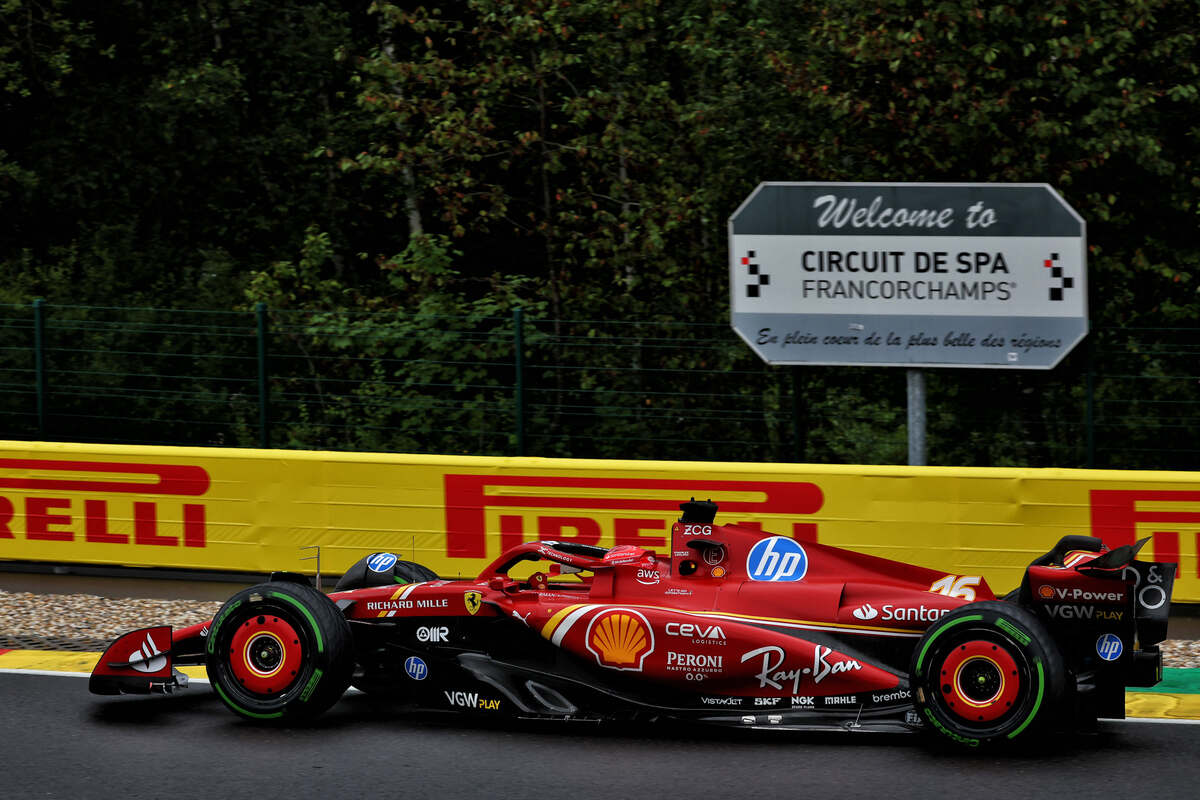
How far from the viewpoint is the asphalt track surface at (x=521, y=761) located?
7199mm

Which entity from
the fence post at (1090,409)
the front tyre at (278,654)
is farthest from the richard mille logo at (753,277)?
the front tyre at (278,654)

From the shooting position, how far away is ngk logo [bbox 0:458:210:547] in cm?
1176

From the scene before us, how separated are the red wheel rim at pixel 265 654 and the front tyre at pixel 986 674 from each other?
121 inches

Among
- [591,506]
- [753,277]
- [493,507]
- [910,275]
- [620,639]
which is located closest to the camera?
[620,639]

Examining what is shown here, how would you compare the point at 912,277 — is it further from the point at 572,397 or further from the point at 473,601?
the point at 473,601

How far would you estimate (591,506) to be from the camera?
436 inches

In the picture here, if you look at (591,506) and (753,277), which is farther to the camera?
(753,277)

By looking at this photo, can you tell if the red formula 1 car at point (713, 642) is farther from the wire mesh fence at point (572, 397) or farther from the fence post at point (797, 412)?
the wire mesh fence at point (572, 397)

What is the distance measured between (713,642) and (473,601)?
1240 mm

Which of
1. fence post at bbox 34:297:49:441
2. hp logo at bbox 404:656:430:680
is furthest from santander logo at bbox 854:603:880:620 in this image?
fence post at bbox 34:297:49:441

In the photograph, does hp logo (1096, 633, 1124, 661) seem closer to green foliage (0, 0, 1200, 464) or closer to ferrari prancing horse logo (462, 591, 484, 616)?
ferrari prancing horse logo (462, 591, 484, 616)

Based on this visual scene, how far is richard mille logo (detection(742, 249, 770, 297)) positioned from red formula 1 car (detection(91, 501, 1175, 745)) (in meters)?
4.26

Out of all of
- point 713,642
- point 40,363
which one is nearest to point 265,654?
point 713,642

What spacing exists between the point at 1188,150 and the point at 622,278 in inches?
226
